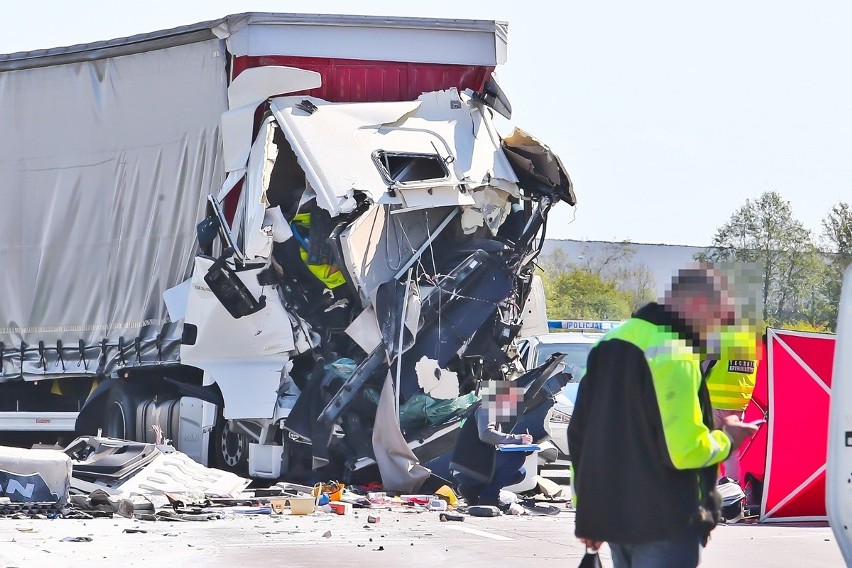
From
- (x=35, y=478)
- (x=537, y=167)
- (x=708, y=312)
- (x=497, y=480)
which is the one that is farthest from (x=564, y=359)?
(x=708, y=312)

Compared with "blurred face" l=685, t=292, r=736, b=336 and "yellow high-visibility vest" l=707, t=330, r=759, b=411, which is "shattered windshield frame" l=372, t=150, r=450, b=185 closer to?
"yellow high-visibility vest" l=707, t=330, r=759, b=411

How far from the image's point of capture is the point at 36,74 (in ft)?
47.6

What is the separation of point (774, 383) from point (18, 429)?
845 centimetres

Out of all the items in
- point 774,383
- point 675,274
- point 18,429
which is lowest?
point 18,429

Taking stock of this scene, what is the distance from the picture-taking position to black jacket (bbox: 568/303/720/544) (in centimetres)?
391

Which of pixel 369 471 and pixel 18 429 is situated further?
pixel 18 429

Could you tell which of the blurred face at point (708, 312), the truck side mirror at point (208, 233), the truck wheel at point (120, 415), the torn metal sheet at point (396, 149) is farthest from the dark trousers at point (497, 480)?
the blurred face at point (708, 312)

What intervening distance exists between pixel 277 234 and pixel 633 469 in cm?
813

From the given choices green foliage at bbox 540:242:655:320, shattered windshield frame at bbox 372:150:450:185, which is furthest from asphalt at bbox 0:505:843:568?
green foliage at bbox 540:242:655:320

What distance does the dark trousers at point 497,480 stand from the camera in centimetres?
1085

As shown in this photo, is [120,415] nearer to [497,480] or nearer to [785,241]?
[497,480]

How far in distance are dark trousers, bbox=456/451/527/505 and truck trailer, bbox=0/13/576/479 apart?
33.3 inches

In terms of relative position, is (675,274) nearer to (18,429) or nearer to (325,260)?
(325,260)

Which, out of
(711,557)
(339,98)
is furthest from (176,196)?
(711,557)
